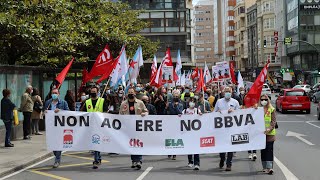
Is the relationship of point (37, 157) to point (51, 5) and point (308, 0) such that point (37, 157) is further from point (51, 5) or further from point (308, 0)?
point (308, 0)

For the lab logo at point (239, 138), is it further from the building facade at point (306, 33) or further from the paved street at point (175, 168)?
the building facade at point (306, 33)

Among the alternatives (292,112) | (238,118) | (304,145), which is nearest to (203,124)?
(238,118)

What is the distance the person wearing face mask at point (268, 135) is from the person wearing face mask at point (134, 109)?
259 cm

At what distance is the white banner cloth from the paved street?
0.48 meters

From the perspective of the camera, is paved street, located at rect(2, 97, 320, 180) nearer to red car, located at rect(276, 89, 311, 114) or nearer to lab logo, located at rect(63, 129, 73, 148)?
lab logo, located at rect(63, 129, 73, 148)

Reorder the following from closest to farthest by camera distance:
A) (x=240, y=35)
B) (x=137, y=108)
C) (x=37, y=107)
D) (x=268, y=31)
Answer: (x=137, y=108), (x=37, y=107), (x=268, y=31), (x=240, y=35)

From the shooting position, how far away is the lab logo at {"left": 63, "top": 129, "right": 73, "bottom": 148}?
12.0 metres

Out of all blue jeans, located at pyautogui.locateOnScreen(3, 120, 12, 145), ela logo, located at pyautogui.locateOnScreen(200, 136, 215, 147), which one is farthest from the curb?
ela logo, located at pyautogui.locateOnScreen(200, 136, 215, 147)

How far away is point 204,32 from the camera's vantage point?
609 ft

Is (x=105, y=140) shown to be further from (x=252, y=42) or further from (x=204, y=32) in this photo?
(x=204, y=32)

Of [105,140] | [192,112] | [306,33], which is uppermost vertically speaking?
[306,33]

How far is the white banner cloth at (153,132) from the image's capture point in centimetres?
1162

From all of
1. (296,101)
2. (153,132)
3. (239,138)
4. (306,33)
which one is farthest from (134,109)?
(306,33)

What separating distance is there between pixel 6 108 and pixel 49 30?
3.65 metres
